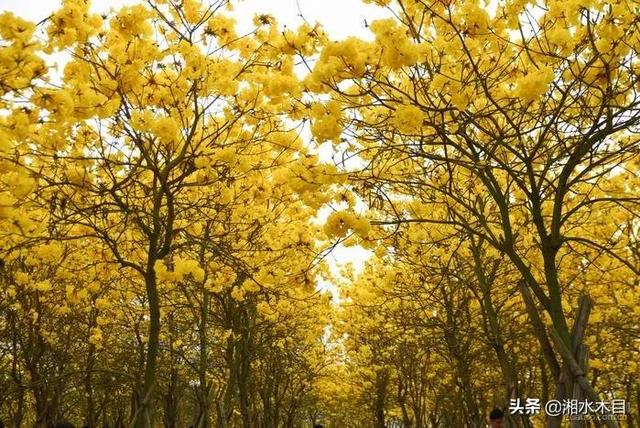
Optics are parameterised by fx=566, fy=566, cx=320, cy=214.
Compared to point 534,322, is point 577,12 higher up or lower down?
higher up

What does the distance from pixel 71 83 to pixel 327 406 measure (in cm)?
3258

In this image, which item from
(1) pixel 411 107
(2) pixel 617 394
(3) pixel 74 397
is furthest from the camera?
(3) pixel 74 397

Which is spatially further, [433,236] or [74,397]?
[74,397]

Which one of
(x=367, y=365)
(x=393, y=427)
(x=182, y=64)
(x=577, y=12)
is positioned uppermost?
(x=182, y=64)

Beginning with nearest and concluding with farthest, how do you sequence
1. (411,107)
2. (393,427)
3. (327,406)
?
(411,107), (327,406), (393,427)

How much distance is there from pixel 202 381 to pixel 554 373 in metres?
6.96

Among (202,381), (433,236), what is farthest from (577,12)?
(202,381)

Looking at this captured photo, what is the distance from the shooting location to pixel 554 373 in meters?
4.16

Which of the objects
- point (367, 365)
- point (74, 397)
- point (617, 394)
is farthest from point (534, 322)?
point (74, 397)

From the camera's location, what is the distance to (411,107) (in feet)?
11.4

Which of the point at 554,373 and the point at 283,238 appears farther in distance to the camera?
the point at 283,238

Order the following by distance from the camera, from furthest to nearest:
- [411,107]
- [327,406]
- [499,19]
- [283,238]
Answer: [327,406] → [283,238] → [499,19] → [411,107]

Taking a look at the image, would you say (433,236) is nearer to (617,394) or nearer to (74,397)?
(617,394)

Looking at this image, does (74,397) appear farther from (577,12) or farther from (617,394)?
(577,12)
